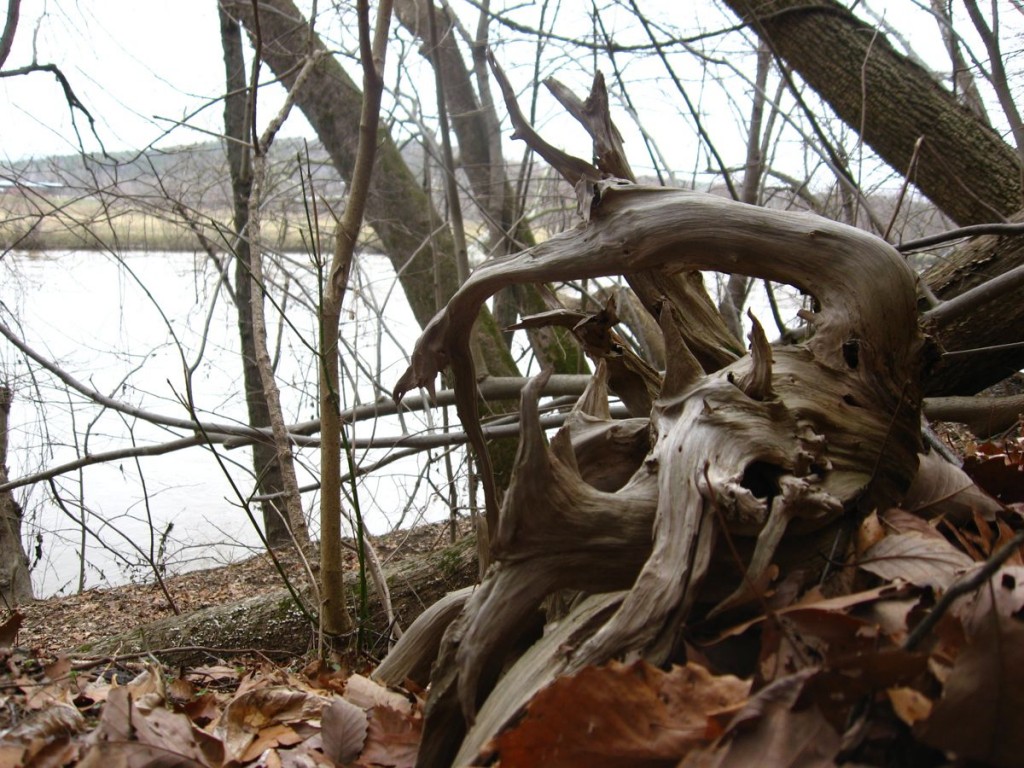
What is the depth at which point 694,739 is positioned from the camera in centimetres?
109

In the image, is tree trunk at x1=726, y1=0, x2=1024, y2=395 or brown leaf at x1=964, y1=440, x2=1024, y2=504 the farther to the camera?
tree trunk at x1=726, y1=0, x2=1024, y2=395

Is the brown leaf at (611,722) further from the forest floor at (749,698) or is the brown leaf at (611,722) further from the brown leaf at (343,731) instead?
→ the brown leaf at (343,731)

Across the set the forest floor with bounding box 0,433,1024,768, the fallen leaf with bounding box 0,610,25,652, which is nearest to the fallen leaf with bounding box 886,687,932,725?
the forest floor with bounding box 0,433,1024,768

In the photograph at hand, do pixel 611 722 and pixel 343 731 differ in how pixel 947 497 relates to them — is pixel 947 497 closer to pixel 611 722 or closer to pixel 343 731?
pixel 611 722

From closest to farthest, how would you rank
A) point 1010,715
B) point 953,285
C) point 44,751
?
point 1010,715, point 44,751, point 953,285

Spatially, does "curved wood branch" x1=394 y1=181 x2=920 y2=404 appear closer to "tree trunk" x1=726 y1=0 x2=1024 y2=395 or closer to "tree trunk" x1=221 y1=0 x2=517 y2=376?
"tree trunk" x1=726 y1=0 x2=1024 y2=395

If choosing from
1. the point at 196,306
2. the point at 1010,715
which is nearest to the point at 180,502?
the point at 196,306

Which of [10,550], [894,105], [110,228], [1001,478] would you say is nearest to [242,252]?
[110,228]

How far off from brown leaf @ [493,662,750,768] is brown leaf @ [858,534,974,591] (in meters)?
0.41

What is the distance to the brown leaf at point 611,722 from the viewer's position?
3.60 ft

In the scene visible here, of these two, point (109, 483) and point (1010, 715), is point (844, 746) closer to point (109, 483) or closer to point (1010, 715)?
point (1010, 715)

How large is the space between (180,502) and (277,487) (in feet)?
3.59

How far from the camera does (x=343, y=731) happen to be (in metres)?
1.53

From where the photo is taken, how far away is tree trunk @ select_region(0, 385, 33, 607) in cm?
581
